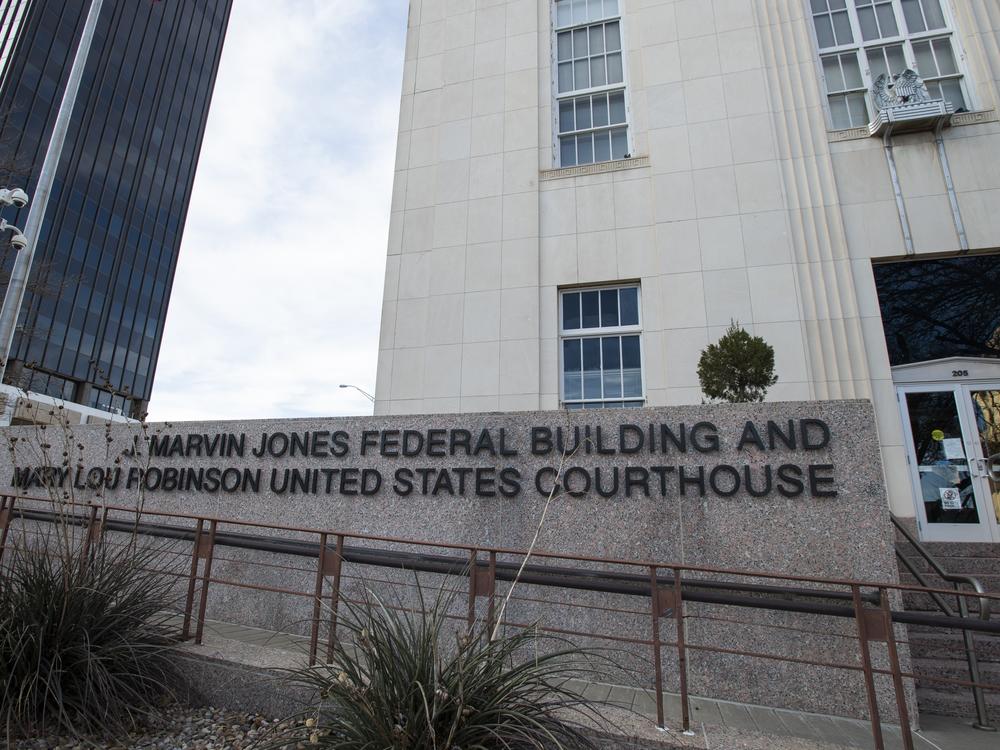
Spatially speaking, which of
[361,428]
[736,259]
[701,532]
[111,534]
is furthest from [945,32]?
[111,534]

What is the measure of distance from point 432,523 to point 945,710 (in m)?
4.83

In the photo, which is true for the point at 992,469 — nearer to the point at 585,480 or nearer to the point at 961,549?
the point at 961,549

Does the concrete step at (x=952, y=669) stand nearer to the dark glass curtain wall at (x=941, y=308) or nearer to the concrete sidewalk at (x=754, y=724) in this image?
the concrete sidewalk at (x=754, y=724)

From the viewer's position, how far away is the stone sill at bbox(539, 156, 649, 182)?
11445mm

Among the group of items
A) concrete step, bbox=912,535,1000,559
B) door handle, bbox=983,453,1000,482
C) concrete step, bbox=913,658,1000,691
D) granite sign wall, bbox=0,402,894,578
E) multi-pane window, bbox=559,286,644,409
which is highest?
multi-pane window, bbox=559,286,644,409

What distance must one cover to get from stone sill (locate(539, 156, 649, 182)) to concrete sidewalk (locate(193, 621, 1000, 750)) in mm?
9716

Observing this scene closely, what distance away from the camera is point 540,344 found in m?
10.8

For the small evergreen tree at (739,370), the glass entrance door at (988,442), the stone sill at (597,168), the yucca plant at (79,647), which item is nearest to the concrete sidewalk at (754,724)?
the yucca plant at (79,647)

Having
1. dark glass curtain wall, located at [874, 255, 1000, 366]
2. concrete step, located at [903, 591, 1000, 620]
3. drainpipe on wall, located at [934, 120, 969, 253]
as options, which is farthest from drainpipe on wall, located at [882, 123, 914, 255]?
concrete step, located at [903, 591, 1000, 620]

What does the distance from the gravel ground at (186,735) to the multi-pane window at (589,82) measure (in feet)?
36.8

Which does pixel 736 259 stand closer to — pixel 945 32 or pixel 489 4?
pixel 945 32

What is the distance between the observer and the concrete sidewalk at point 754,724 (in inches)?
143

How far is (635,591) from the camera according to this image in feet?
13.8

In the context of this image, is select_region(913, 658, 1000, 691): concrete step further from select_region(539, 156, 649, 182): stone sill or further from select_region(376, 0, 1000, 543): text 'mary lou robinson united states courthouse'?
select_region(539, 156, 649, 182): stone sill
